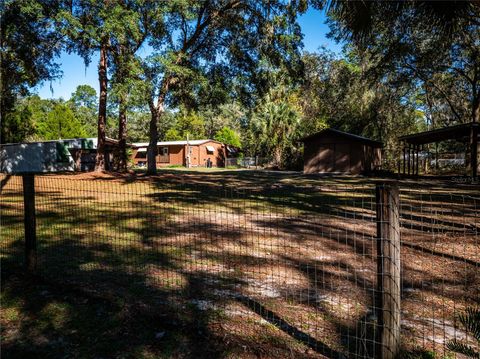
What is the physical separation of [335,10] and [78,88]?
279 feet

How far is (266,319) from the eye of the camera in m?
3.46

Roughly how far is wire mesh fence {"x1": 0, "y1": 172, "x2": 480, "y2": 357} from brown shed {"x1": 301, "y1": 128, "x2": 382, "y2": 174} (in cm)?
1968

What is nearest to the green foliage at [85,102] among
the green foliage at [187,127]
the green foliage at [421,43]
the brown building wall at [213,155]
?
the green foliage at [187,127]

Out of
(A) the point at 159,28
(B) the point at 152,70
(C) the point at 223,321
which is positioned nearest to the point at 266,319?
(C) the point at 223,321

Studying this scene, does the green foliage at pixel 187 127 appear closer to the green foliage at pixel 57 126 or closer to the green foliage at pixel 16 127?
the green foliage at pixel 57 126

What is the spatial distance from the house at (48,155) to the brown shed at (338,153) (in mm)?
17291

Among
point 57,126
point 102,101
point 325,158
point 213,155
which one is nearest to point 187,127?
point 213,155

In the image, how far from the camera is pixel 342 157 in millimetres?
29188

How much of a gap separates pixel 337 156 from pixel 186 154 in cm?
2105

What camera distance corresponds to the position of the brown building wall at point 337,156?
1124 inches

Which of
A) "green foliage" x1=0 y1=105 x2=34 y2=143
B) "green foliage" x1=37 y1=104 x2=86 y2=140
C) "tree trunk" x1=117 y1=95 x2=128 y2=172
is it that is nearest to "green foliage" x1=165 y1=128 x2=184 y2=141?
"green foliage" x1=37 y1=104 x2=86 y2=140

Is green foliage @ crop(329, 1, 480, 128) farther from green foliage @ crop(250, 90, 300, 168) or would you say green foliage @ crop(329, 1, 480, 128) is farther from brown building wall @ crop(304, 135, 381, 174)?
green foliage @ crop(250, 90, 300, 168)

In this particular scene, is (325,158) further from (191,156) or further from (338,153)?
(191,156)

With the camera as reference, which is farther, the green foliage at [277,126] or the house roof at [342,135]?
the green foliage at [277,126]
